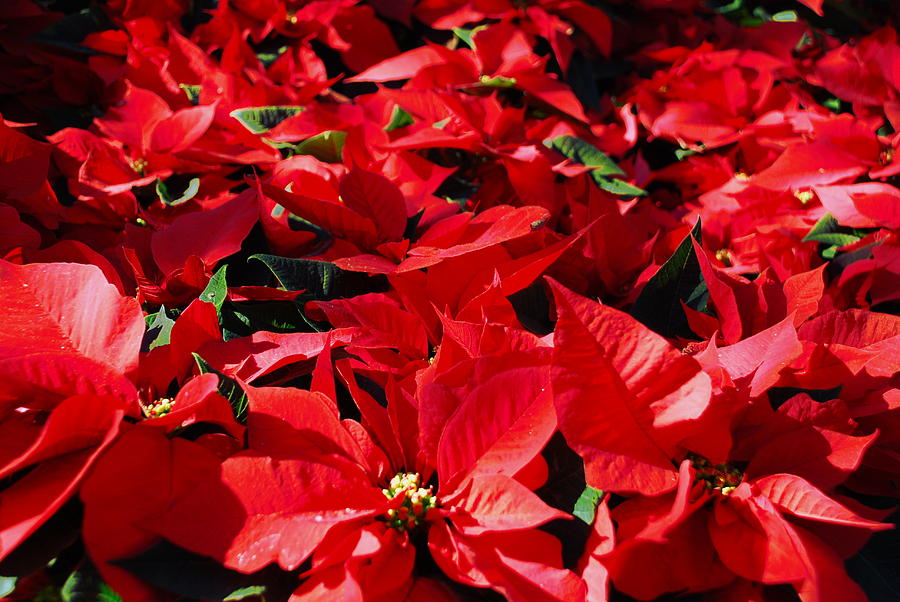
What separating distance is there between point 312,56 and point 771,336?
0.82 metres

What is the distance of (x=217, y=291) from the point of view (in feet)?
1.92

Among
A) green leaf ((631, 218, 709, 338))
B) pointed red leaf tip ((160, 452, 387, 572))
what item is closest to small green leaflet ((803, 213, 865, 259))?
green leaf ((631, 218, 709, 338))

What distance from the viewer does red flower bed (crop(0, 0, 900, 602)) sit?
438 mm

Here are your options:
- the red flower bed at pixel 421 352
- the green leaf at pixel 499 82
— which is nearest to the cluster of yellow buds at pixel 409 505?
the red flower bed at pixel 421 352

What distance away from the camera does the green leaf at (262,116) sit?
0.90 m

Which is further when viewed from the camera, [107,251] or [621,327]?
[107,251]

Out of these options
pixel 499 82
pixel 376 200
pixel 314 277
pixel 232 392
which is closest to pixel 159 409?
pixel 232 392

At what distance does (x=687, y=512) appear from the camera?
1.45 feet

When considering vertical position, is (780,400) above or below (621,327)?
below

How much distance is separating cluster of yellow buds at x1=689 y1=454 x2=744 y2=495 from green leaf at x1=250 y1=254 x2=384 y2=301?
31 cm

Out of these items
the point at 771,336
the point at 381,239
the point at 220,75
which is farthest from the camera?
the point at 220,75

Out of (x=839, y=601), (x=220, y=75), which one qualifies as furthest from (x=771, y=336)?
(x=220, y=75)

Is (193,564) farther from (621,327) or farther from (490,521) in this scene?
(621,327)

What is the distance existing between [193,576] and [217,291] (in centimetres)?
23
